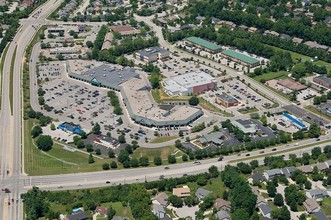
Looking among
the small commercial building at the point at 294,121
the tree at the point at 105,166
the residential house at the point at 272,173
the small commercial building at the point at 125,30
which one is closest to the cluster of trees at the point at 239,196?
the residential house at the point at 272,173

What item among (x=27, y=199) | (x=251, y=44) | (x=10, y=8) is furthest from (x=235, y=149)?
(x=10, y=8)

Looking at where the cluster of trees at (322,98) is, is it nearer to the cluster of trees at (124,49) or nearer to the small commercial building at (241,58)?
the small commercial building at (241,58)

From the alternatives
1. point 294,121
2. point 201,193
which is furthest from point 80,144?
point 294,121

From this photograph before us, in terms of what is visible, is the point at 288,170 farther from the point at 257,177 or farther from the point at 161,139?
the point at 161,139

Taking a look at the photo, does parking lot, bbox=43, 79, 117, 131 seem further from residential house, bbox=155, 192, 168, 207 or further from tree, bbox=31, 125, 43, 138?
residential house, bbox=155, 192, 168, 207

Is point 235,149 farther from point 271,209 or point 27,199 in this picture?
point 27,199

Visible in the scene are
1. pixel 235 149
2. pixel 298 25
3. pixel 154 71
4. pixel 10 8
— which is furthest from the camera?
pixel 10 8

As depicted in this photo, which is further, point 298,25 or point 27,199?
point 298,25
